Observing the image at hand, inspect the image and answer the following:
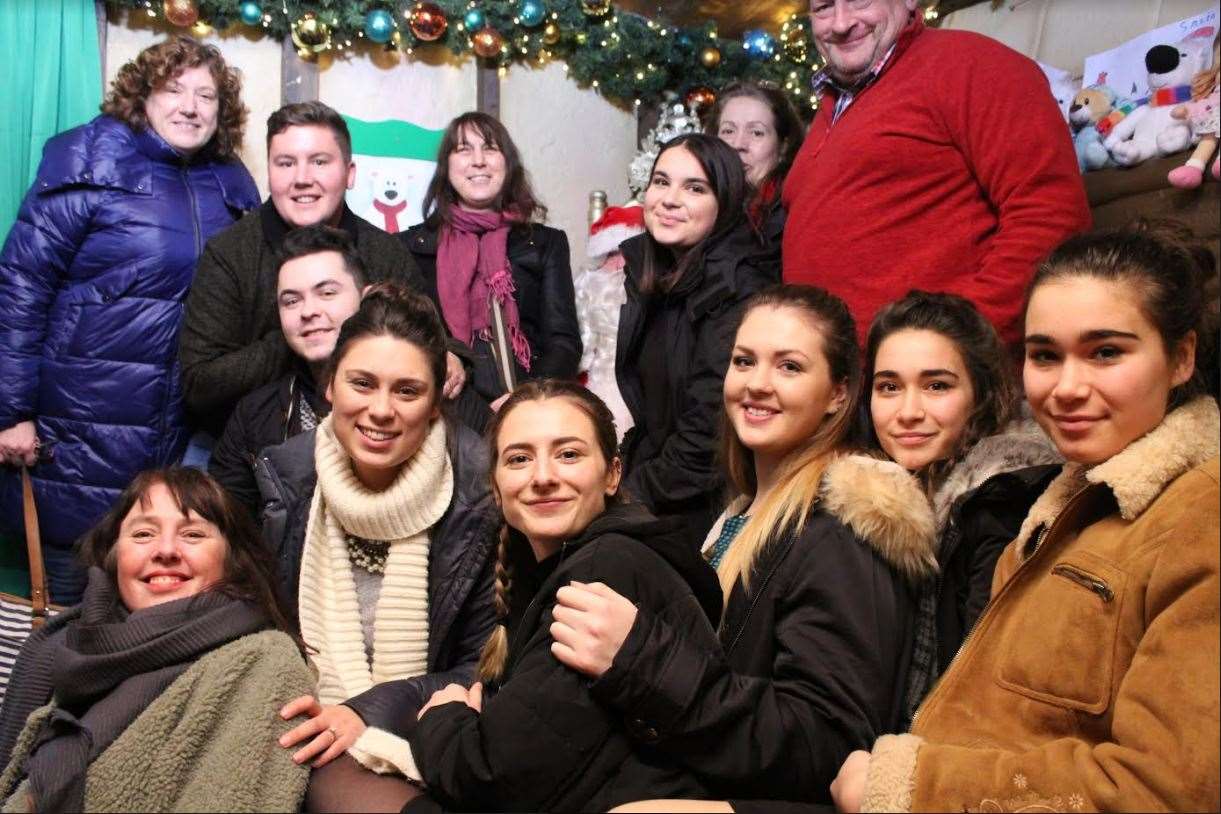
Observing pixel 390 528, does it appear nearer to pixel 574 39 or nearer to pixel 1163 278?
pixel 1163 278

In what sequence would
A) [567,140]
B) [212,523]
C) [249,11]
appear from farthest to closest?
[567,140]
[249,11]
[212,523]

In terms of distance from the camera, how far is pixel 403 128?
15.4ft

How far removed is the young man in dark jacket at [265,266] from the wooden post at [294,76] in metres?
A: 1.27

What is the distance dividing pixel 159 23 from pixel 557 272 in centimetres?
200

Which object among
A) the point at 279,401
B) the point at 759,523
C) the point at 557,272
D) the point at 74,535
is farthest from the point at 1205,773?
the point at 74,535

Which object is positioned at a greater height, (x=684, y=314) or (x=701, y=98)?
(x=701, y=98)

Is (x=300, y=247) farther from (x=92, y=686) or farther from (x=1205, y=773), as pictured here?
(x=1205, y=773)

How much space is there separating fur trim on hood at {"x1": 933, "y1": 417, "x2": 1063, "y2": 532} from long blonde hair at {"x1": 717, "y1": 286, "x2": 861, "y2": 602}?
8.6 inches

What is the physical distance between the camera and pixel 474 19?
4.44m

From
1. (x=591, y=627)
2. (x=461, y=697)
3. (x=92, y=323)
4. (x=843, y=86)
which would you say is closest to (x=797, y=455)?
(x=591, y=627)

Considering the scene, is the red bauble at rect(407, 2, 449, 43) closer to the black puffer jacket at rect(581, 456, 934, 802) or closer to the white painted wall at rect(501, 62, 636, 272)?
the white painted wall at rect(501, 62, 636, 272)

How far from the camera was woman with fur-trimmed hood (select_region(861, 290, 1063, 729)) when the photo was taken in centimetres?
182

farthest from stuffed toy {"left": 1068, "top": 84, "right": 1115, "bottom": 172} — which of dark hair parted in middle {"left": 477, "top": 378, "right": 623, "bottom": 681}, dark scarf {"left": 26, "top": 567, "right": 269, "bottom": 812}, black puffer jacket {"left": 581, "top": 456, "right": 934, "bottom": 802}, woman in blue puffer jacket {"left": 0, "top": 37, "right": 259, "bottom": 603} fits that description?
woman in blue puffer jacket {"left": 0, "top": 37, "right": 259, "bottom": 603}

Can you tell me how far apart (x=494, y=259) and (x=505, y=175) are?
300 millimetres
